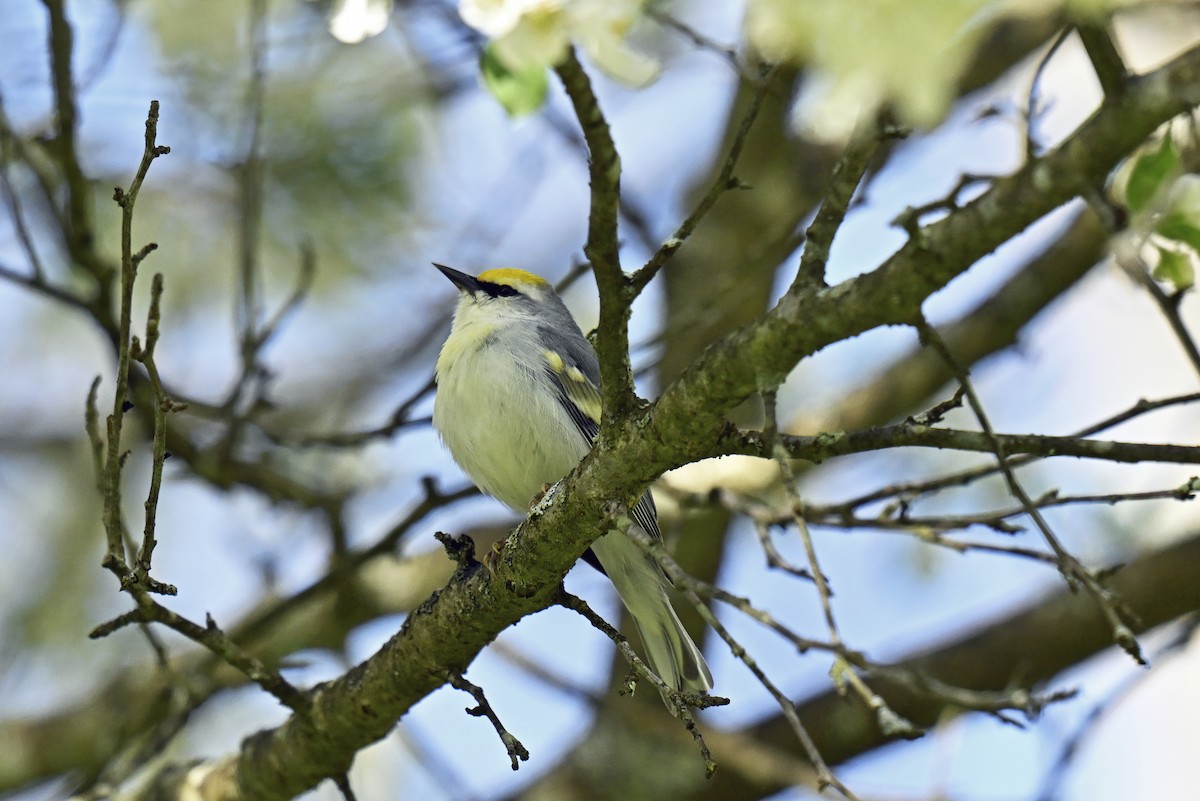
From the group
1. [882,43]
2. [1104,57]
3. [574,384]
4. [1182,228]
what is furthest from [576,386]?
[882,43]

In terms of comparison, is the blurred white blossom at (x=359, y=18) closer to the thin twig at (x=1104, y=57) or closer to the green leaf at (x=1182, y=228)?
the thin twig at (x=1104, y=57)

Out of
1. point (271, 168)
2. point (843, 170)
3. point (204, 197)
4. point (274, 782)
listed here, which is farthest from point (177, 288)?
point (843, 170)

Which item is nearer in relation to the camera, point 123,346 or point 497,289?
point 123,346

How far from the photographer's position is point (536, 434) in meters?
3.84

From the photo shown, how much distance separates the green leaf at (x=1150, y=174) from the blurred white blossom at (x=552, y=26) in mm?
908

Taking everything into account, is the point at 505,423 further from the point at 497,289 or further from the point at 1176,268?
the point at 1176,268

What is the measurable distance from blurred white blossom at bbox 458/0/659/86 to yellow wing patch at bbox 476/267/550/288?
3449 millimetres

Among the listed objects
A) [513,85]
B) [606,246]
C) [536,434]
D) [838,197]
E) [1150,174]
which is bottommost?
[1150,174]

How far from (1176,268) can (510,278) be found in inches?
130

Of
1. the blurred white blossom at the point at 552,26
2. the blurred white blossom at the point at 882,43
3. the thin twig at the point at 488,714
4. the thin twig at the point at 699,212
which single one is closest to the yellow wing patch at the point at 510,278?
the thin twig at the point at 488,714

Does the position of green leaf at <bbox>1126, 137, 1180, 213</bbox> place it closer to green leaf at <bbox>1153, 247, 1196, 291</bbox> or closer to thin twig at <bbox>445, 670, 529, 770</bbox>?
green leaf at <bbox>1153, 247, 1196, 291</bbox>

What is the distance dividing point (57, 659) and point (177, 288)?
2.04 m

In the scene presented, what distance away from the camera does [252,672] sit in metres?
3.11

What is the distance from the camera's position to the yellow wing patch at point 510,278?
490 cm
